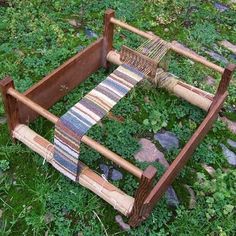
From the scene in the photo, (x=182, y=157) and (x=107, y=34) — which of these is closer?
(x=182, y=157)

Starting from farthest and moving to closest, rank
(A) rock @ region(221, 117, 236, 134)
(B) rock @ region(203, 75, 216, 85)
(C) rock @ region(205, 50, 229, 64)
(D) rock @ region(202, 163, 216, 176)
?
(C) rock @ region(205, 50, 229, 64) → (B) rock @ region(203, 75, 216, 85) → (A) rock @ region(221, 117, 236, 134) → (D) rock @ region(202, 163, 216, 176)

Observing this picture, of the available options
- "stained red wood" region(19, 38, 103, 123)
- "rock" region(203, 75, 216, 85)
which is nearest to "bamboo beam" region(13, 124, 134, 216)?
"stained red wood" region(19, 38, 103, 123)

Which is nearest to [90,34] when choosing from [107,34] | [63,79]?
[107,34]

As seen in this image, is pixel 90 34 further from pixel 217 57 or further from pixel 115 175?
pixel 115 175

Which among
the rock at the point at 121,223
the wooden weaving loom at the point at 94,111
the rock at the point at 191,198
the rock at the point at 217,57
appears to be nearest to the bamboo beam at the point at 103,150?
the wooden weaving loom at the point at 94,111

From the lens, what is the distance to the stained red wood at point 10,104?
364 cm

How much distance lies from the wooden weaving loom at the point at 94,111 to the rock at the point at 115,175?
0.42 metres

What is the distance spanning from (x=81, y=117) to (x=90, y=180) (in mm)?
608

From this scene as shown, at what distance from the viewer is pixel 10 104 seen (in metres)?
3.85

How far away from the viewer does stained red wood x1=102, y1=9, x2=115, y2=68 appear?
4699mm

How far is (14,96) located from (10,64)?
65.4 inches

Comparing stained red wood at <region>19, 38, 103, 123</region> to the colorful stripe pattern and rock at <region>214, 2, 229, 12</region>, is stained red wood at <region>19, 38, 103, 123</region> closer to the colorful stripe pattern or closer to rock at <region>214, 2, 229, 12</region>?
the colorful stripe pattern

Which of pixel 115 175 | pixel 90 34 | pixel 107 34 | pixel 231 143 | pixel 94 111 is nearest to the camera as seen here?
pixel 94 111

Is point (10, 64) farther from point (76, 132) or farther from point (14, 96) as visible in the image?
point (76, 132)
